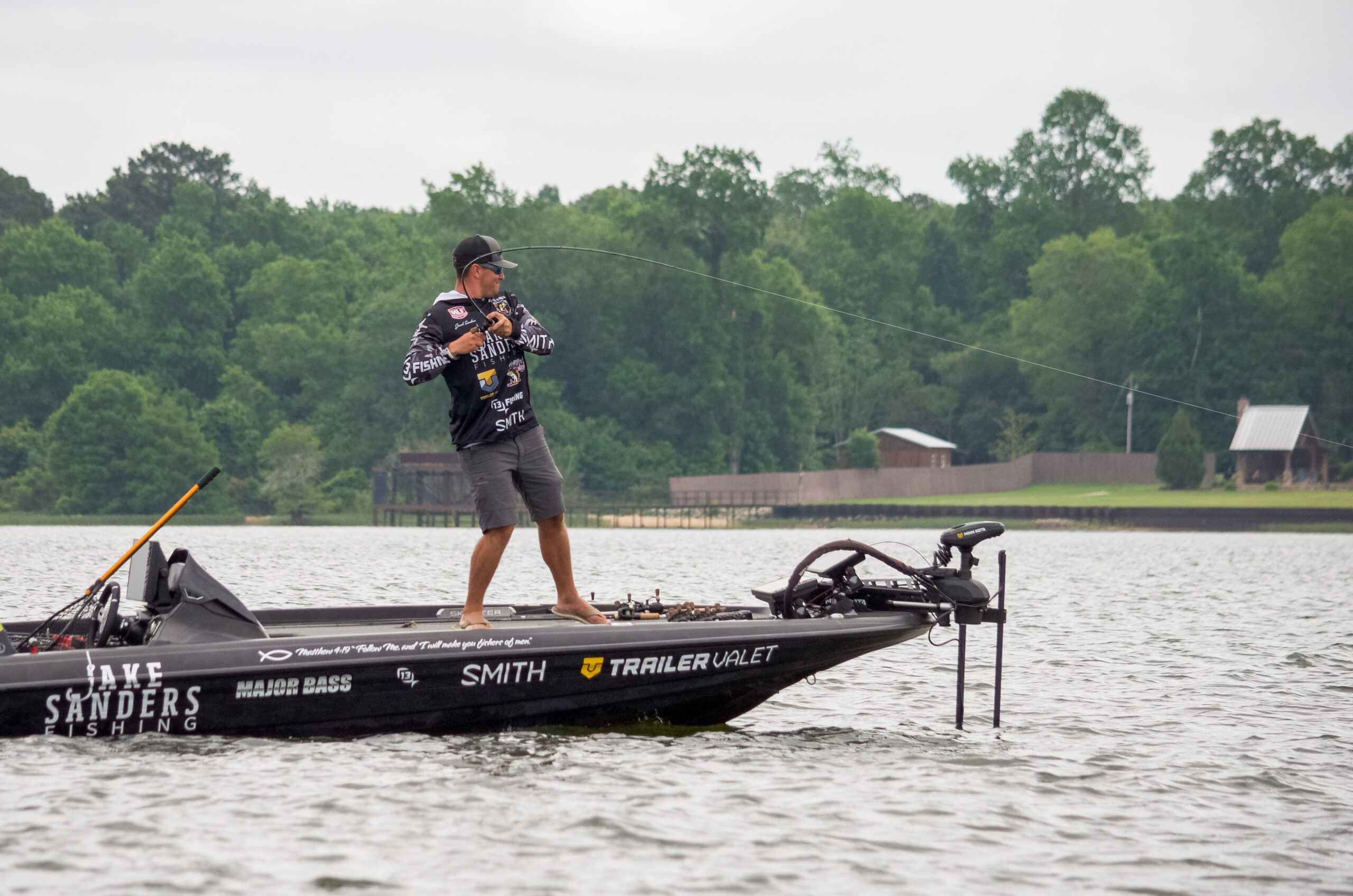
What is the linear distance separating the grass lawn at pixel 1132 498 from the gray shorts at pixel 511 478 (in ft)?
192

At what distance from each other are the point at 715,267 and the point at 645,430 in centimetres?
984

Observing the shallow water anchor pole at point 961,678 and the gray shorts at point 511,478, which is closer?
the gray shorts at point 511,478

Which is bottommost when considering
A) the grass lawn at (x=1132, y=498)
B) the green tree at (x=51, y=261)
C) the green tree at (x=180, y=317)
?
the grass lawn at (x=1132, y=498)

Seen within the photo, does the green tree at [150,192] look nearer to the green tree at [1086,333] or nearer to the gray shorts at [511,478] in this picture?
the green tree at [1086,333]

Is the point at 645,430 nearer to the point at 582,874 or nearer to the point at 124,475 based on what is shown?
the point at 124,475

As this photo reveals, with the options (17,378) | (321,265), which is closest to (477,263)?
(17,378)

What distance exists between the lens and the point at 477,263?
838cm

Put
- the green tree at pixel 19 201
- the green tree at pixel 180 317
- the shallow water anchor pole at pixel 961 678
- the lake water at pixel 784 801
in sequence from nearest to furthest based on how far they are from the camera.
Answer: the lake water at pixel 784 801, the shallow water anchor pole at pixel 961 678, the green tree at pixel 180 317, the green tree at pixel 19 201

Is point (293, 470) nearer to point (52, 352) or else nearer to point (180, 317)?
point (52, 352)

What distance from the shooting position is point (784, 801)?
7633 millimetres

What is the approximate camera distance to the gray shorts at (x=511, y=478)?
329 inches

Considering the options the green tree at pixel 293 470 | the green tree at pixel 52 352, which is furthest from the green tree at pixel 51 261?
the green tree at pixel 293 470

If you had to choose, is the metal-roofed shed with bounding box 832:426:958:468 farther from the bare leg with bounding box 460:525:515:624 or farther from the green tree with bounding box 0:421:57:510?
the bare leg with bounding box 460:525:515:624

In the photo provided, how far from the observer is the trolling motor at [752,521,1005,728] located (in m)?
8.80
